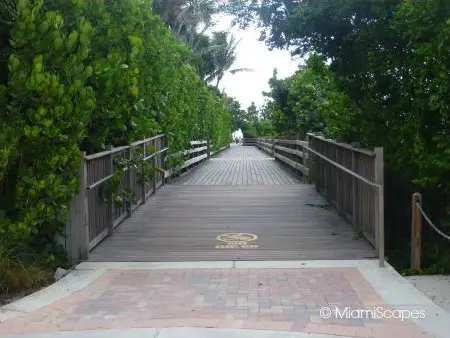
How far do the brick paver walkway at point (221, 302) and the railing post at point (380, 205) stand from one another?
53cm

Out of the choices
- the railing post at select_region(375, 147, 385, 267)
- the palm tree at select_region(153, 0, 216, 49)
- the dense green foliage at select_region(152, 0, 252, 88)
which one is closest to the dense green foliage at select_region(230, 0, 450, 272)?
the railing post at select_region(375, 147, 385, 267)

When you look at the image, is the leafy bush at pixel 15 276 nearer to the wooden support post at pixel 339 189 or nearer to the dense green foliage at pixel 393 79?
the dense green foliage at pixel 393 79

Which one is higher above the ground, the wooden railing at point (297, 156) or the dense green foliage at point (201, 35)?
the dense green foliage at point (201, 35)

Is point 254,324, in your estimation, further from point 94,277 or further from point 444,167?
point 444,167

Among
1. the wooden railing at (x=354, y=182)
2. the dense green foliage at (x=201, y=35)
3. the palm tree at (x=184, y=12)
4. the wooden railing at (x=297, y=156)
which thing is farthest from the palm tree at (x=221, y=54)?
the wooden railing at (x=354, y=182)

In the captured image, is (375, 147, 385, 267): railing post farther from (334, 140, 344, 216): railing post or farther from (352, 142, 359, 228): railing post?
(334, 140, 344, 216): railing post

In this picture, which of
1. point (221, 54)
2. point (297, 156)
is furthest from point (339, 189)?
point (221, 54)

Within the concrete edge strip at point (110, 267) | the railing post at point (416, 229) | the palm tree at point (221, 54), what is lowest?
the concrete edge strip at point (110, 267)

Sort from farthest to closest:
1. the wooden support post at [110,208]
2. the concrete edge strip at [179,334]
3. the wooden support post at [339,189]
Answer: the wooden support post at [339,189], the wooden support post at [110,208], the concrete edge strip at [179,334]

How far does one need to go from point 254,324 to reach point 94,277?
238cm

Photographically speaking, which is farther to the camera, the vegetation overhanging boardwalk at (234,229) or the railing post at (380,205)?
the vegetation overhanging boardwalk at (234,229)

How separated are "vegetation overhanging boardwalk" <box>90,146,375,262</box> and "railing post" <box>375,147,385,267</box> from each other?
0.44m

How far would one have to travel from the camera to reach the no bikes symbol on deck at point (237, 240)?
809 cm

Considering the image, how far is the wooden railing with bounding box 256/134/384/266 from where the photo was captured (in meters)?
7.19
